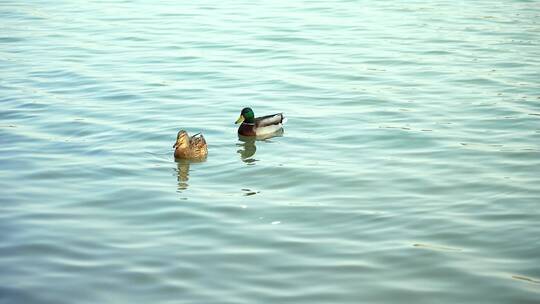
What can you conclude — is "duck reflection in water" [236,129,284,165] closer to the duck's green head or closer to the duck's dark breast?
the duck's dark breast

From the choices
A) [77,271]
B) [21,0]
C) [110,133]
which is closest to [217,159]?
[110,133]

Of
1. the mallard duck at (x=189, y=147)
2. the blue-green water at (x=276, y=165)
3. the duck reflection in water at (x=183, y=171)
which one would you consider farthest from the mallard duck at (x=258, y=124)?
the duck reflection in water at (x=183, y=171)

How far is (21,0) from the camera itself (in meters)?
27.8

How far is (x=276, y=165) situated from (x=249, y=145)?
135cm

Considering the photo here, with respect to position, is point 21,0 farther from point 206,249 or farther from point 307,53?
point 206,249

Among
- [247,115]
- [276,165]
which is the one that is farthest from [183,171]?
[247,115]

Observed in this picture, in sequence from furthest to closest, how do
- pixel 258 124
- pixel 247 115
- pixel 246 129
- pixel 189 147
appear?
A: pixel 247 115
pixel 246 129
pixel 258 124
pixel 189 147

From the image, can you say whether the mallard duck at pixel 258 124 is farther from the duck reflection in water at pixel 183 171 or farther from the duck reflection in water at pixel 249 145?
the duck reflection in water at pixel 183 171

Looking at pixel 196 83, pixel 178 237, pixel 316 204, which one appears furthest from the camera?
pixel 196 83

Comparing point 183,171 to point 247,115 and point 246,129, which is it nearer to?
point 246,129

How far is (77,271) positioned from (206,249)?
130 cm

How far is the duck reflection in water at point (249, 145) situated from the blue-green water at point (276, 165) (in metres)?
0.07

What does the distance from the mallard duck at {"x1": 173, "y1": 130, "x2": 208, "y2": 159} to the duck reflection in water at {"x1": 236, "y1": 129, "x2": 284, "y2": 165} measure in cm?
62

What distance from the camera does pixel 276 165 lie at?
42.3ft
